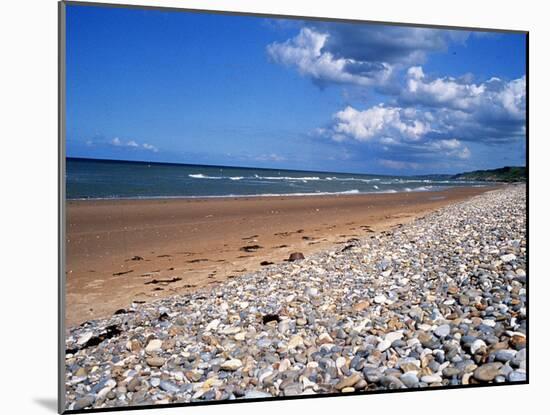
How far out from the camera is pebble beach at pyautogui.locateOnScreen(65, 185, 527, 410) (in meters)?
3.66

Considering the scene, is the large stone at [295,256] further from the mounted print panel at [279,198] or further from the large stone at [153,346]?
the large stone at [153,346]

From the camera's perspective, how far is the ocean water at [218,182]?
3787 millimetres

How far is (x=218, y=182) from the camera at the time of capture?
4250 mm

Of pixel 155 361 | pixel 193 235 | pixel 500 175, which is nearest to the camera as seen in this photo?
pixel 155 361

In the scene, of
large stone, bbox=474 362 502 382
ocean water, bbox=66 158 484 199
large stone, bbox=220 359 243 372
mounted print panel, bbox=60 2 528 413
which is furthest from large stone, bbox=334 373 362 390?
ocean water, bbox=66 158 484 199

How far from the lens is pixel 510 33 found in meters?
4.29

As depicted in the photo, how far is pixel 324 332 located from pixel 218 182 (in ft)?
4.31

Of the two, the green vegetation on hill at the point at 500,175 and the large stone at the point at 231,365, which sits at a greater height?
the green vegetation on hill at the point at 500,175

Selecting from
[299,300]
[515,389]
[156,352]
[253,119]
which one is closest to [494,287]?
[515,389]

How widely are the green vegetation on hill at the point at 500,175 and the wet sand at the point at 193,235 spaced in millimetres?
109

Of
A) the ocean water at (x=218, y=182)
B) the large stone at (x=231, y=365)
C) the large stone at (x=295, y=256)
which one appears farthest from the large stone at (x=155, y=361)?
the large stone at (x=295, y=256)

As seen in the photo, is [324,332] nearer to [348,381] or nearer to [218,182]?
[348,381]

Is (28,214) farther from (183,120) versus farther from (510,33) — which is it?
(510,33)

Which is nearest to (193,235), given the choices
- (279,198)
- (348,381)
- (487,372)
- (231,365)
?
(279,198)
